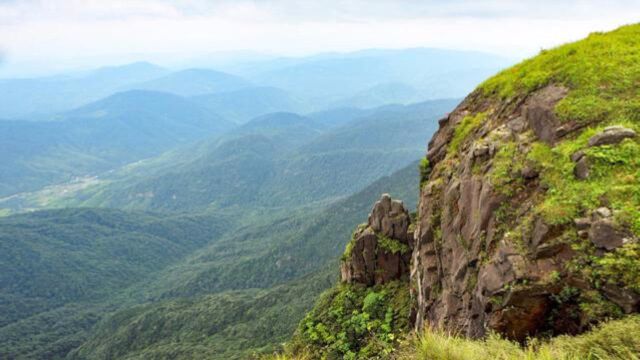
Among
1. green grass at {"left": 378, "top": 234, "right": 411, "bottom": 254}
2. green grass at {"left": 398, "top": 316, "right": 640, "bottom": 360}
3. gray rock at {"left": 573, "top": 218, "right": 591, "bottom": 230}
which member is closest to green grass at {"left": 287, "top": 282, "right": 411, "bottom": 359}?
green grass at {"left": 378, "top": 234, "right": 411, "bottom": 254}

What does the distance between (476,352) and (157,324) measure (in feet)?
532

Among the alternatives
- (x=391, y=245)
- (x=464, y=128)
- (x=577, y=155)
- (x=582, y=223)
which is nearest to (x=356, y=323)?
(x=391, y=245)

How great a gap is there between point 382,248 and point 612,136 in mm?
17464

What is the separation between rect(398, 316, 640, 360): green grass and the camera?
1056cm

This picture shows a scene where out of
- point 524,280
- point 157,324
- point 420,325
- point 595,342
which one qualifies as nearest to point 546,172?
point 524,280

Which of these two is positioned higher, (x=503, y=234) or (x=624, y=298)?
(x=503, y=234)

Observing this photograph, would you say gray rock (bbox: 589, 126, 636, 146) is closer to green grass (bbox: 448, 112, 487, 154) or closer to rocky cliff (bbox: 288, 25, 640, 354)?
rocky cliff (bbox: 288, 25, 640, 354)

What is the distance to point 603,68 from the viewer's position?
19.8 meters

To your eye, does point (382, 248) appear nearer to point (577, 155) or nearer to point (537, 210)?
point (537, 210)

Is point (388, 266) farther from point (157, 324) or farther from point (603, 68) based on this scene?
point (157, 324)

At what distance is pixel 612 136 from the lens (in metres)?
16.1

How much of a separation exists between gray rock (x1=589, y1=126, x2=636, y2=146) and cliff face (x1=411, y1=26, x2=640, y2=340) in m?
0.04

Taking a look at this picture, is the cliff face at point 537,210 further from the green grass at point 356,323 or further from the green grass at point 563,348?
the green grass at point 356,323

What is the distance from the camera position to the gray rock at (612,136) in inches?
630
